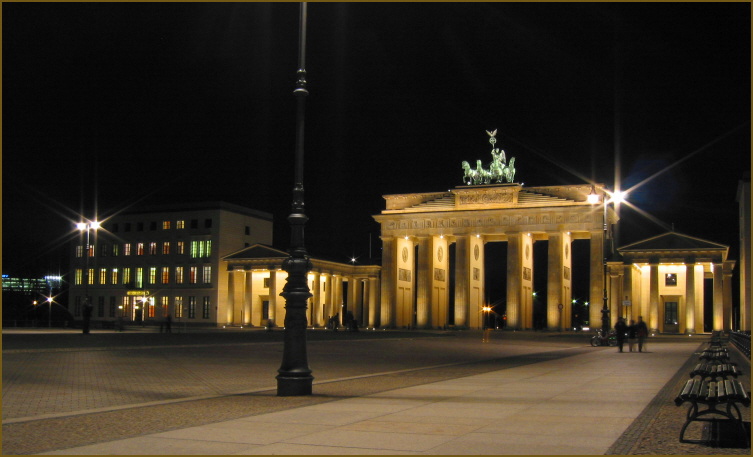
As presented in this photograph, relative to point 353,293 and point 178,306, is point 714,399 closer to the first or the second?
point 178,306

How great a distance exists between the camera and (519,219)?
85188 millimetres

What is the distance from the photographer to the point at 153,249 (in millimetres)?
107875

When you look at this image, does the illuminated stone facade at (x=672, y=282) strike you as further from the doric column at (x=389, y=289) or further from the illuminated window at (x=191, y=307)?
the illuminated window at (x=191, y=307)

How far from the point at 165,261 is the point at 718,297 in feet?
220

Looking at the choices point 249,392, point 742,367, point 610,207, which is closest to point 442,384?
point 249,392

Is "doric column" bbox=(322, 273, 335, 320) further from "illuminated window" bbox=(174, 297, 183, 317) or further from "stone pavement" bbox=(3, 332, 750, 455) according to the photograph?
"stone pavement" bbox=(3, 332, 750, 455)

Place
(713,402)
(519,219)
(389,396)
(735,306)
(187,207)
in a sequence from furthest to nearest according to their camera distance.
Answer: (735,306) < (187,207) < (519,219) < (389,396) < (713,402)

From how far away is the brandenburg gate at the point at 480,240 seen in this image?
82688 millimetres

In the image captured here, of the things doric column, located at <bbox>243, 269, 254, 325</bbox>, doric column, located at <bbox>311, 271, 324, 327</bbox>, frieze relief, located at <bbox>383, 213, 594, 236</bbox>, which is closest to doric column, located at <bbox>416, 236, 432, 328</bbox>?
frieze relief, located at <bbox>383, 213, 594, 236</bbox>

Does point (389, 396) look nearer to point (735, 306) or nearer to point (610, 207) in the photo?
point (610, 207)

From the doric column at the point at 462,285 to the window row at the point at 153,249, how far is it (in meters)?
34.5

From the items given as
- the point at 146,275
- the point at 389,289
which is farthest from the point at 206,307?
the point at 389,289

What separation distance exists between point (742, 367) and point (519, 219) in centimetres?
5835

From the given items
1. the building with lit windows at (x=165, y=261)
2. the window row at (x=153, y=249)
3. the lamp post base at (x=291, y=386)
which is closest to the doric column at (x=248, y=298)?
the building with lit windows at (x=165, y=261)
